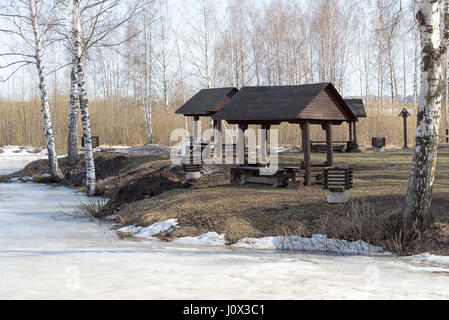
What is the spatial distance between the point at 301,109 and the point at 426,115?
194 inches

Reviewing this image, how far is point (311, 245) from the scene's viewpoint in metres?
10.3

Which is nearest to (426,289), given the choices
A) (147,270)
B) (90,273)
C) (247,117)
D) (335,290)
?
(335,290)

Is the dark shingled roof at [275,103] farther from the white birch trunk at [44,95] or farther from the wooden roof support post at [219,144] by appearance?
the white birch trunk at [44,95]

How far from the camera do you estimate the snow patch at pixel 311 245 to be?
33.0ft

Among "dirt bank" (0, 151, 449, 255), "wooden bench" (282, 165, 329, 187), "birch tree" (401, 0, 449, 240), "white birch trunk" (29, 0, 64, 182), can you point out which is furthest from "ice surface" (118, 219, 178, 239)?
"white birch trunk" (29, 0, 64, 182)

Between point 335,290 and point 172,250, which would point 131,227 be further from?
point 335,290

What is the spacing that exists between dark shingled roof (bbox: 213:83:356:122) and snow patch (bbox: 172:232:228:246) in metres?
4.49

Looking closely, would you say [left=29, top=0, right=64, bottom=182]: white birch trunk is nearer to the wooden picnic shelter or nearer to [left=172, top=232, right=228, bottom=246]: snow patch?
the wooden picnic shelter

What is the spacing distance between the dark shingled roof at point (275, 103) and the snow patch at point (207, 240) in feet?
14.7

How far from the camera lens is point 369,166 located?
20234 millimetres

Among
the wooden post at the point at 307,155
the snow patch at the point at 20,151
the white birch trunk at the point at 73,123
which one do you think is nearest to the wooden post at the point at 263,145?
the wooden post at the point at 307,155

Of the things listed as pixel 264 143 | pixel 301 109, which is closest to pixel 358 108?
pixel 264 143
